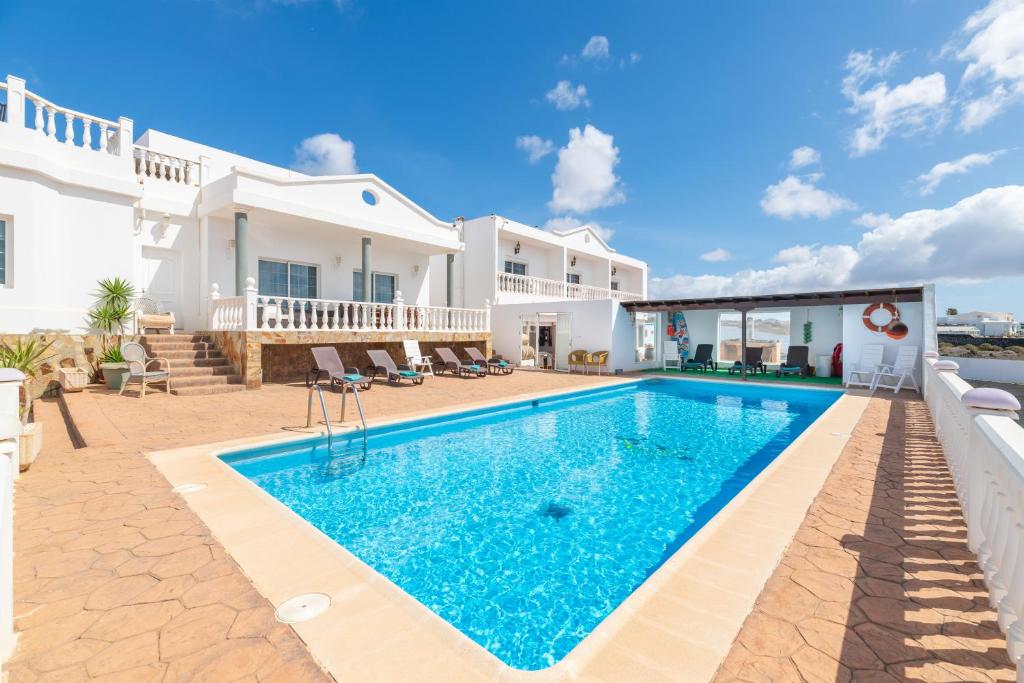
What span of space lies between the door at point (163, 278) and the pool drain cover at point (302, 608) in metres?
12.5

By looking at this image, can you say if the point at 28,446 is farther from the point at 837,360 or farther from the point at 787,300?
the point at 837,360

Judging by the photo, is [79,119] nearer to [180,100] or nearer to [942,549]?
[180,100]

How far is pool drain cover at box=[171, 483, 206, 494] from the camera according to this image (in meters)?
3.95

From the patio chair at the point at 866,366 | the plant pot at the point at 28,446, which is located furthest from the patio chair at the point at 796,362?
the plant pot at the point at 28,446

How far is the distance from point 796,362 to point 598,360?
25.1ft

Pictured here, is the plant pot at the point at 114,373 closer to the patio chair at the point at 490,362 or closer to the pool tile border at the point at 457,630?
the pool tile border at the point at 457,630

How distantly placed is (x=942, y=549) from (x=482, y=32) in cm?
1629

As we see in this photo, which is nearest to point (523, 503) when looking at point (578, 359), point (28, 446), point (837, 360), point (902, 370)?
point (28, 446)

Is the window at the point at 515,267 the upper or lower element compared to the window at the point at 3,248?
upper

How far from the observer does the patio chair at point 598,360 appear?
15.8 m

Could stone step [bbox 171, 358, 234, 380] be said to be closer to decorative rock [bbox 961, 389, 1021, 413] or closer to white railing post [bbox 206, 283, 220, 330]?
white railing post [bbox 206, 283, 220, 330]

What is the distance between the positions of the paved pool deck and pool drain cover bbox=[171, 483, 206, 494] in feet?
0.53

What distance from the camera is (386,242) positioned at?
14.9 m

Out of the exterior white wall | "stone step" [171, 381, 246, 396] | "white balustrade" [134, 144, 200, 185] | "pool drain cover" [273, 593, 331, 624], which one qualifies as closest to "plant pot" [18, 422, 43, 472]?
"pool drain cover" [273, 593, 331, 624]
